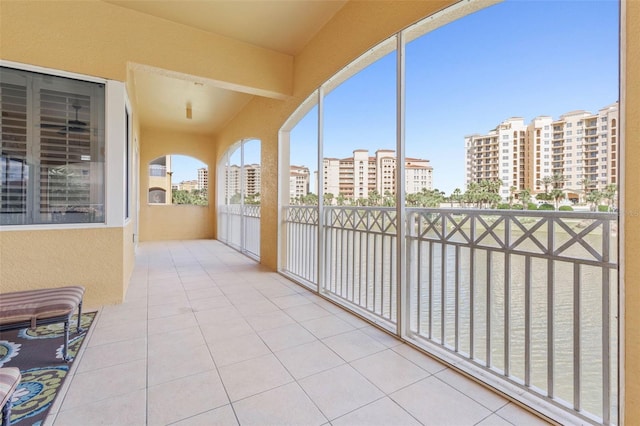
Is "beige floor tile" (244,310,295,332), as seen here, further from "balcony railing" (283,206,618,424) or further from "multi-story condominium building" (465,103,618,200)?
"multi-story condominium building" (465,103,618,200)

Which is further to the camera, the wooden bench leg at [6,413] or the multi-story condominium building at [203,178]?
the multi-story condominium building at [203,178]

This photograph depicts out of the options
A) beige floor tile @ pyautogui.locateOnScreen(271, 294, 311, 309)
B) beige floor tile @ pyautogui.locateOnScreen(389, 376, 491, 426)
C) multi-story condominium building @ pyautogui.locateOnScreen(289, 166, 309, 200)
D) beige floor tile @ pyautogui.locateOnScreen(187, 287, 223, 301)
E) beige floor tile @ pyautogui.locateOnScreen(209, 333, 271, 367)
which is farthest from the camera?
multi-story condominium building @ pyautogui.locateOnScreen(289, 166, 309, 200)

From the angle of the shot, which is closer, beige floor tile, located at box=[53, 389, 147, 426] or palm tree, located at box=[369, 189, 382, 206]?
beige floor tile, located at box=[53, 389, 147, 426]

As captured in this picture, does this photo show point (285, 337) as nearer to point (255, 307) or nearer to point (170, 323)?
point (255, 307)

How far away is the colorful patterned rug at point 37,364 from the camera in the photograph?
1.40 meters

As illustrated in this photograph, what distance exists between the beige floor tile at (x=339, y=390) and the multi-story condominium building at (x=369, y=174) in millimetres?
1378

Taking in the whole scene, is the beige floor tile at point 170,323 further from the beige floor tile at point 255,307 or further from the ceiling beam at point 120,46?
the ceiling beam at point 120,46

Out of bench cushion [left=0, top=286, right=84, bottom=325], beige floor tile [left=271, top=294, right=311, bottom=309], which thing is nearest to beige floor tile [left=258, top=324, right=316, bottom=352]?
beige floor tile [left=271, top=294, right=311, bottom=309]

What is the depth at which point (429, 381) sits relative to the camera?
1688mm

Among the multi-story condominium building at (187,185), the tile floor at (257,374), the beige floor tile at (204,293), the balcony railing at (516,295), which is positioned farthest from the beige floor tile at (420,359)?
the multi-story condominium building at (187,185)

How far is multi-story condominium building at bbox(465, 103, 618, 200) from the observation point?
1310mm

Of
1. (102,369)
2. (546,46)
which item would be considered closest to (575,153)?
(546,46)

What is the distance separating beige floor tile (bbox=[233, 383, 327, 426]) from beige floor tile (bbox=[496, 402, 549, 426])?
2.99 ft

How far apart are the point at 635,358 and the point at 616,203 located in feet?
2.10
